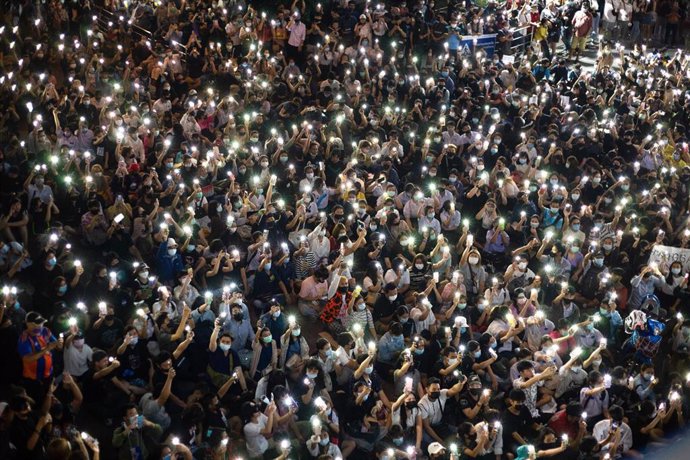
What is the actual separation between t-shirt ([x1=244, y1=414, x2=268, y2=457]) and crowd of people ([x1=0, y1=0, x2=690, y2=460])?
0.02 metres

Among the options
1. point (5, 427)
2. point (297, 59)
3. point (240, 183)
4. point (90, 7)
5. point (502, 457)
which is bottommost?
point (502, 457)

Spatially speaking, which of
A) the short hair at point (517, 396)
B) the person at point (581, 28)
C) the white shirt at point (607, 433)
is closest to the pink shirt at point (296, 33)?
the person at point (581, 28)

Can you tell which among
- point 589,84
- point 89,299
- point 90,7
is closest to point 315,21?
point 90,7

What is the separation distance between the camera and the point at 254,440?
7051mm

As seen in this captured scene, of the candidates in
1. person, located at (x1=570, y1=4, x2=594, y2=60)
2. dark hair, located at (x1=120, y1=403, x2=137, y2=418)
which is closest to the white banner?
dark hair, located at (x1=120, y1=403, x2=137, y2=418)

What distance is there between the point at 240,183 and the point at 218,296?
2847mm

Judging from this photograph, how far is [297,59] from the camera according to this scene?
16.8 metres

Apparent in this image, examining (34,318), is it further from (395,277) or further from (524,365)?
(524,365)

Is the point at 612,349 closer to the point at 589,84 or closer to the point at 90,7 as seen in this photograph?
the point at 589,84

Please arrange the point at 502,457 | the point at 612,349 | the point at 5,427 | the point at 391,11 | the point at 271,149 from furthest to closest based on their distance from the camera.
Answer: the point at 391,11
the point at 271,149
the point at 612,349
the point at 502,457
the point at 5,427

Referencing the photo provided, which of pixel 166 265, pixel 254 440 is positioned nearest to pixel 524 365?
pixel 254 440

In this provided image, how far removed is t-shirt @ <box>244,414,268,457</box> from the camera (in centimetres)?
703

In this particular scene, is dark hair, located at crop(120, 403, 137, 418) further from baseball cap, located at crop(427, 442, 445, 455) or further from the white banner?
the white banner

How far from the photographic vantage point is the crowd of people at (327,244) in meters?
7.43
